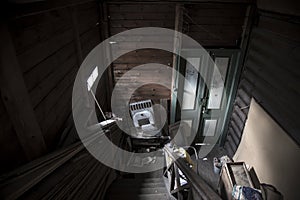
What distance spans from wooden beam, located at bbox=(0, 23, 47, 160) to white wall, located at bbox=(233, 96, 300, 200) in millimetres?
2998

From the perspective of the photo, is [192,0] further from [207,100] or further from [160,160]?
[160,160]

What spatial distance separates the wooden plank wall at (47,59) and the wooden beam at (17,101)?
61 millimetres

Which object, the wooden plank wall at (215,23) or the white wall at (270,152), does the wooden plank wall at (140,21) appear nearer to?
the wooden plank wall at (215,23)

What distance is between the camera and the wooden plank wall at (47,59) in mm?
1470

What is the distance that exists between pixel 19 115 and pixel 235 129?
4.35 m

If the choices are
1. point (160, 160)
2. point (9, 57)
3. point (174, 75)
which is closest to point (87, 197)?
point (9, 57)

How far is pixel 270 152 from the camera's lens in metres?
3.36

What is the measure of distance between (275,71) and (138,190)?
9.10 ft

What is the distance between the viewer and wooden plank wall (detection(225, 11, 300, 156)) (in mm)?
2818

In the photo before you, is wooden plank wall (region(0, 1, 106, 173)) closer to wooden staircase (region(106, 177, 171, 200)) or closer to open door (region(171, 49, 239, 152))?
wooden staircase (region(106, 177, 171, 200))

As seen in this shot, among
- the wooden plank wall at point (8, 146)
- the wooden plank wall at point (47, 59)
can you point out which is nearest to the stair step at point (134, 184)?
the wooden plank wall at point (47, 59)

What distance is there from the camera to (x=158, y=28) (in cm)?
406

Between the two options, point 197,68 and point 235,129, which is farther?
point 235,129

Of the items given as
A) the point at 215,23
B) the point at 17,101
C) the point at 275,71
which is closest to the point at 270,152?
the point at 275,71
